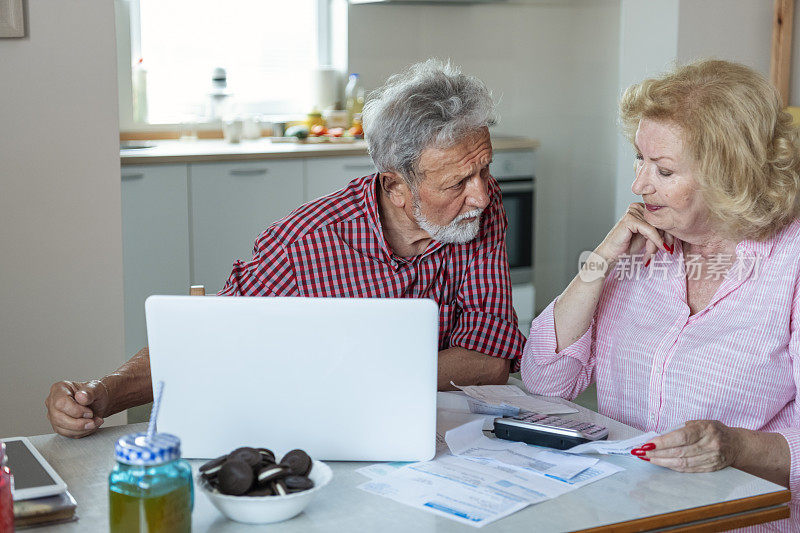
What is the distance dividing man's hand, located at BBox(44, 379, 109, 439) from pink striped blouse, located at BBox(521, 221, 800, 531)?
80cm

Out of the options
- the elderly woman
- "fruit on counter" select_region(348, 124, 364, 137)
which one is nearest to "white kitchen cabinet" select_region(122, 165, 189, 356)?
"fruit on counter" select_region(348, 124, 364, 137)

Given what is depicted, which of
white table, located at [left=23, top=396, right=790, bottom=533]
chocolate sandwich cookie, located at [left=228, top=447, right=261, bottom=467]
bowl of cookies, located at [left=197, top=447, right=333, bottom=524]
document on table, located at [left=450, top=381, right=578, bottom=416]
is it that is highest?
chocolate sandwich cookie, located at [left=228, top=447, right=261, bottom=467]

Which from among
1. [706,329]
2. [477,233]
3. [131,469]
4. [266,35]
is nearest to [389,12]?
[266,35]

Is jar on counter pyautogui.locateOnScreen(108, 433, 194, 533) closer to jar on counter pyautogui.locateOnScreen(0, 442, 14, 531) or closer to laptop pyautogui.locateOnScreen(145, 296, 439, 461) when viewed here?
jar on counter pyautogui.locateOnScreen(0, 442, 14, 531)

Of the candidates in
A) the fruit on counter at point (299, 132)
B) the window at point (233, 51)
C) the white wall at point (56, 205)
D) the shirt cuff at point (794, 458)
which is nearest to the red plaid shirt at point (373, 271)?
the shirt cuff at point (794, 458)

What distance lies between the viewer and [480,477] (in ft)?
4.26

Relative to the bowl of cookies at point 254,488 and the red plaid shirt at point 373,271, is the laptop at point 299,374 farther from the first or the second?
the red plaid shirt at point 373,271

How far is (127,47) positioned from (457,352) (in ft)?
9.88

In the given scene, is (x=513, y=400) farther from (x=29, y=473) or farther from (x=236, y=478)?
(x=29, y=473)

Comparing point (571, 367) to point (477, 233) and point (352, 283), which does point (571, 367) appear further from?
point (352, 283)

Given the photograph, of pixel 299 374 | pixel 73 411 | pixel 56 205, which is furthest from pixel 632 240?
pixel 56 205

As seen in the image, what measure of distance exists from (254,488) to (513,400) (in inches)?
24.4

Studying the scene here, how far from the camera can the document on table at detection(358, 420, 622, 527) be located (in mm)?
1204

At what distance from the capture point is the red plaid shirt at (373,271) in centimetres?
195
